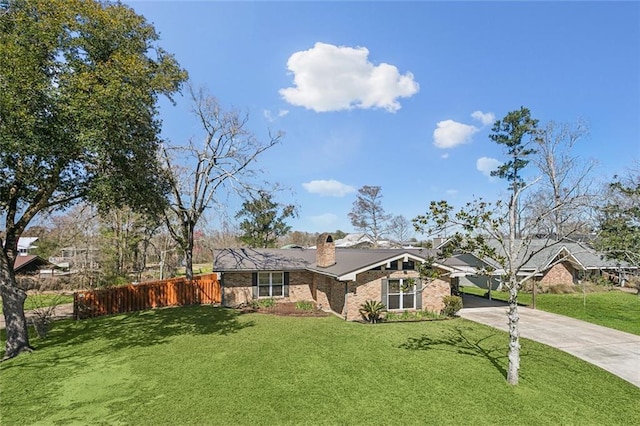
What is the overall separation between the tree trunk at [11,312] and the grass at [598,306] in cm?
2351

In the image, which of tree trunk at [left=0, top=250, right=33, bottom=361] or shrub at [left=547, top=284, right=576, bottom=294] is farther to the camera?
shrub at [left=547, top=284, right=576, bottom=294]

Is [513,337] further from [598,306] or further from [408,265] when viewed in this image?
[598,306]

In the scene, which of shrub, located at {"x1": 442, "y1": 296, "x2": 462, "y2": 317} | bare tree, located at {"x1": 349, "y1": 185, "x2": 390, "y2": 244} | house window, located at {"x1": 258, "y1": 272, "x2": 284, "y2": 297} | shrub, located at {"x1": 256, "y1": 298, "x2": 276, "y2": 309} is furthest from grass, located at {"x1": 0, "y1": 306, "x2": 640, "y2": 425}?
bare tree, located at {"x1": 349, "y1": 185, "x2": 390, "y2": 244}

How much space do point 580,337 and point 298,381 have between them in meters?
12.1

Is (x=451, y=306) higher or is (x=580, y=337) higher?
(x=451, y=306)

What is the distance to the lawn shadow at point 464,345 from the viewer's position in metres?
10.8

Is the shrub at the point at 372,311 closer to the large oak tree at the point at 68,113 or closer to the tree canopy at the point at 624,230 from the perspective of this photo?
the large oak tree at the point at 68,113

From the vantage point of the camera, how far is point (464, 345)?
12031 mm

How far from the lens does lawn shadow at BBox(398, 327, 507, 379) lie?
10766mm

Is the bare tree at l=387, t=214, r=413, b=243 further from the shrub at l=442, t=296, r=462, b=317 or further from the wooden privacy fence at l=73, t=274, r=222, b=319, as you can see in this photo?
the wooden privacy fence at l=73, t=274, r=222, b=319

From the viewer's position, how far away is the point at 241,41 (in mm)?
14883

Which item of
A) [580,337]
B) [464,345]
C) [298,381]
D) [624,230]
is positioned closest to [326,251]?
[464,345]

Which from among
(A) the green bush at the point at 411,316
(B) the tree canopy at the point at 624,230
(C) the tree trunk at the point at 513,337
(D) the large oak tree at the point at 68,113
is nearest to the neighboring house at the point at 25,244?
(D) the large oak tree at the point at 68,113

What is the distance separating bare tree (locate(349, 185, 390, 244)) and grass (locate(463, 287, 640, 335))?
24.3 m
